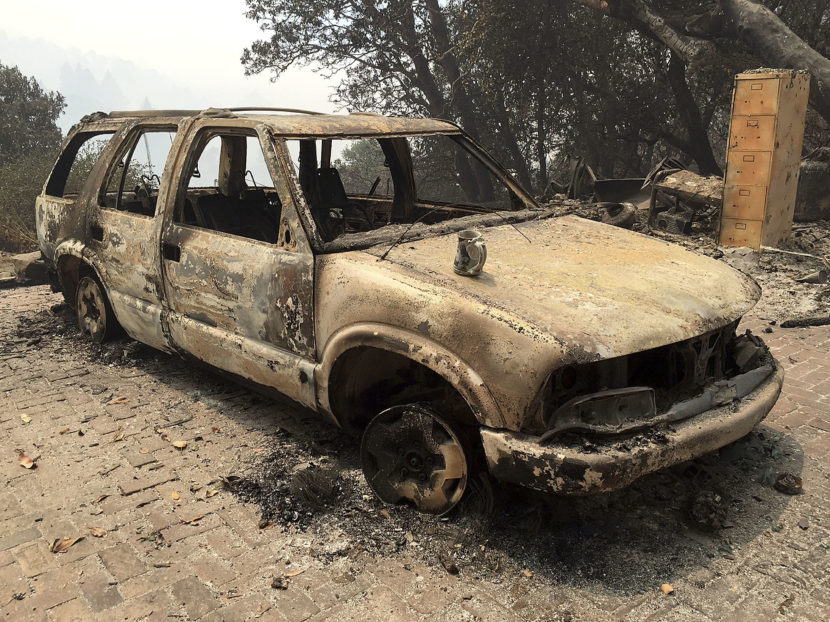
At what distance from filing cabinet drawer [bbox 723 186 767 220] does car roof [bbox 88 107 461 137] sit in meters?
5.87

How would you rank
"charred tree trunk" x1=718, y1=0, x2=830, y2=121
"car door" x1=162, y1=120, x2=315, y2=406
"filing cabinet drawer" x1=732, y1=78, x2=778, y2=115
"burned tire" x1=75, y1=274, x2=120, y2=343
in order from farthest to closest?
"charred tree trunk" x1=718, y1=0, x2=830, y2=121 → "filing cabinet drawer" x1=732, y1=78, x2=778, y2=115 → "burned tire" x1=75, y1=274, x2=120, y2=343 → "car door" x1=162, y1=120, x2=315, y2=406

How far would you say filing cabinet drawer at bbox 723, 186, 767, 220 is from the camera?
8.75 meters

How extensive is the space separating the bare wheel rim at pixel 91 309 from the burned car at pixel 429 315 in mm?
361

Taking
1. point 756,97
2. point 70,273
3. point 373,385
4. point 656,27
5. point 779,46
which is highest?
point 656,27

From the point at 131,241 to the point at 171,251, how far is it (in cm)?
55

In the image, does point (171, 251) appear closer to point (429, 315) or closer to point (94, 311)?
point (94, 311)

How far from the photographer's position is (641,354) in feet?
9.85

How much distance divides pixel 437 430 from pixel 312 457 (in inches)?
40.4

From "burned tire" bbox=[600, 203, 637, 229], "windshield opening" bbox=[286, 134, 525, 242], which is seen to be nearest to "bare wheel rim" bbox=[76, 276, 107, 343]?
"windshield opening" bbox=[286, 134, 525, 242]

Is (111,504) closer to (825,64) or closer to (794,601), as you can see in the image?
(794,601)

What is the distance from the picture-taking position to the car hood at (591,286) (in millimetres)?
2637

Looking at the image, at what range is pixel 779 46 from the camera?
1162cm

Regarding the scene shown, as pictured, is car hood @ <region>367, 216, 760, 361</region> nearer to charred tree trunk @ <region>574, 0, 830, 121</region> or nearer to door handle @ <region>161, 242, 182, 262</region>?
door handle @ <region>161, 242, 182, 262</region>

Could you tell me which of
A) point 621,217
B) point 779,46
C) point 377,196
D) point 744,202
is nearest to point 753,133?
point 744,202
